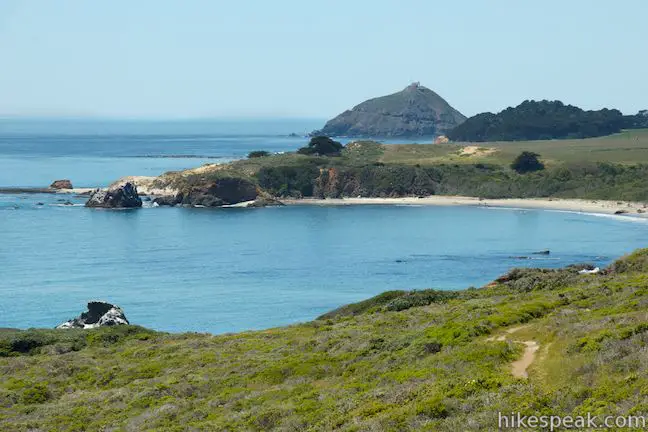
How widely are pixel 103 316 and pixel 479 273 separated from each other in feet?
145

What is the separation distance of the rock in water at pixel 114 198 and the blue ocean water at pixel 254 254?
109 inches

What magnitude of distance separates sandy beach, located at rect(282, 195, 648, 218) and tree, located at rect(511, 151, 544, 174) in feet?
46.2

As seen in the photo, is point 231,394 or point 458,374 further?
point 231,394

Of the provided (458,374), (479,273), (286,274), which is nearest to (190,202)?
(286,274)

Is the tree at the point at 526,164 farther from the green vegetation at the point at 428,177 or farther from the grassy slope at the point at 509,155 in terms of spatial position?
the grassy slope at the point at 509,155

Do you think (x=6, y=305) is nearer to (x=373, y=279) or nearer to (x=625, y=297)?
(x=373, y=279)

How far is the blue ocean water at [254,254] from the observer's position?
73.7 m

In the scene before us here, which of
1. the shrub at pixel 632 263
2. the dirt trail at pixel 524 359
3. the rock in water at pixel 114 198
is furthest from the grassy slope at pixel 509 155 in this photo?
the dirt trail at pixel 524 359

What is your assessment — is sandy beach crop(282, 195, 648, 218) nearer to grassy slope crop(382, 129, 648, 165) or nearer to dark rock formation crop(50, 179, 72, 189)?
grassy slope crop(382, 129, 648, 165)

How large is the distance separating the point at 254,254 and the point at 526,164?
78.0 metres

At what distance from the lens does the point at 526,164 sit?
165750 millimetres

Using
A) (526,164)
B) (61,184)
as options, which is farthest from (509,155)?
(61,184)

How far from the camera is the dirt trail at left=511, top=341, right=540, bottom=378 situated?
76.9ft

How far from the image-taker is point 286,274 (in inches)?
3533
